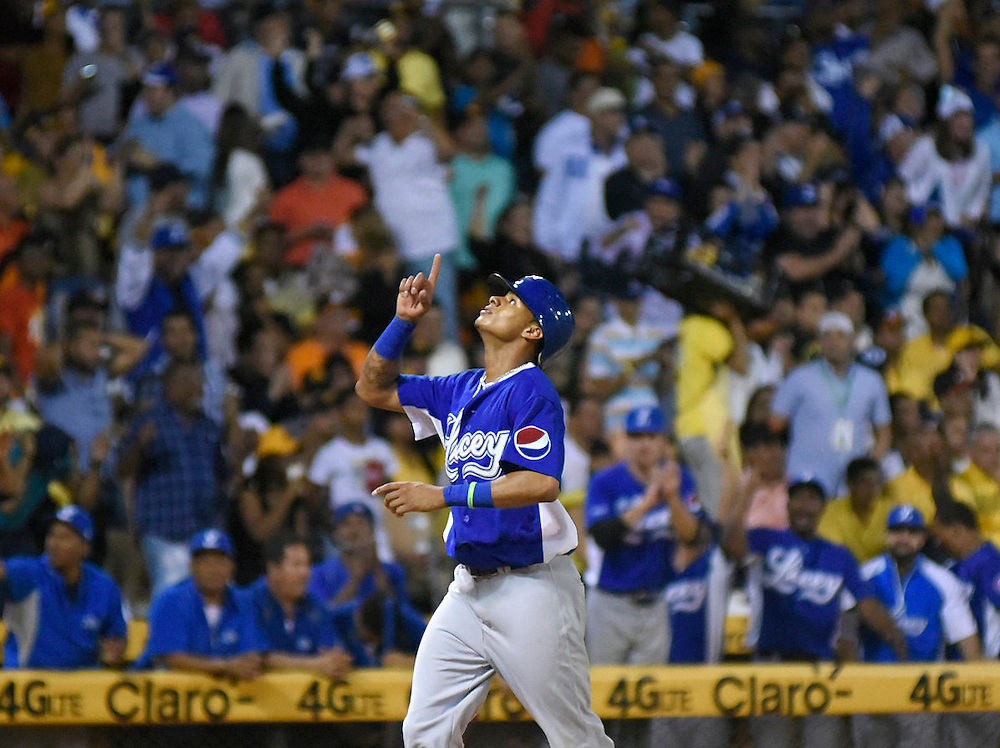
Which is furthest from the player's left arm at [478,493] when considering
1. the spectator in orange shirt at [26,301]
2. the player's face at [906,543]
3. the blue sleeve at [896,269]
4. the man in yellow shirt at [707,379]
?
the blue sleeve at [896,269]

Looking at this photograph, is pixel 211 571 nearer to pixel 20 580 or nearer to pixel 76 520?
pixel 76 520

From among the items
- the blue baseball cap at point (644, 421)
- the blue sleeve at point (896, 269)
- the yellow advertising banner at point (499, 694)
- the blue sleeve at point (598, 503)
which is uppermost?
the blue baseball cap at point (644, 421)

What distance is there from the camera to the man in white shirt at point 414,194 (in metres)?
9.12

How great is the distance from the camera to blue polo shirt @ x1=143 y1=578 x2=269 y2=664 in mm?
5742

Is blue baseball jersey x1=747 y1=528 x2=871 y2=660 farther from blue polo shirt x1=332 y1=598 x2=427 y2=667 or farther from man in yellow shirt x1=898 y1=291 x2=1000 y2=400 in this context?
man in yellow shirt x1=898 y1=291 x2=1000 y2=400

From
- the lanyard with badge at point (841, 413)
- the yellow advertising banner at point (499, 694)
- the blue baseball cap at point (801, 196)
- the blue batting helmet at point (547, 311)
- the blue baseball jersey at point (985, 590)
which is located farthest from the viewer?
the blue baseball cap at point (801, 196)

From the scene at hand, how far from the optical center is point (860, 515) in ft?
24.8

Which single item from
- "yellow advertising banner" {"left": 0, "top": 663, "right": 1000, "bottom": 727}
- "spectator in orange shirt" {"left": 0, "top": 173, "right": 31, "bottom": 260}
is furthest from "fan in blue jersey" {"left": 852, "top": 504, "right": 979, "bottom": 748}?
"spectator in orange shirt" {"left": 0, "top": 173, "right": 31, "bottom": 260}

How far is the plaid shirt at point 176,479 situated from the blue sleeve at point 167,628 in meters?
1.38

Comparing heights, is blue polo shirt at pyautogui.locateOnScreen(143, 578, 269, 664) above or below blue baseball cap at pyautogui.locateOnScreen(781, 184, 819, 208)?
above

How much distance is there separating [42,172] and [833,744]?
558 cm

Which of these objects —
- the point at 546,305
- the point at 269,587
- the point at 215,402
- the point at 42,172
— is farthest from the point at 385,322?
the point at 546,305

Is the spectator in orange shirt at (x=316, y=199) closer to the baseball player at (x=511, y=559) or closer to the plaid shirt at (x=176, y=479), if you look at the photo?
Answer: the plaid shirt at (x=176, y=479)

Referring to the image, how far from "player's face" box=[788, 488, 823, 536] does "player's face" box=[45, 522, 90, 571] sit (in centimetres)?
300
